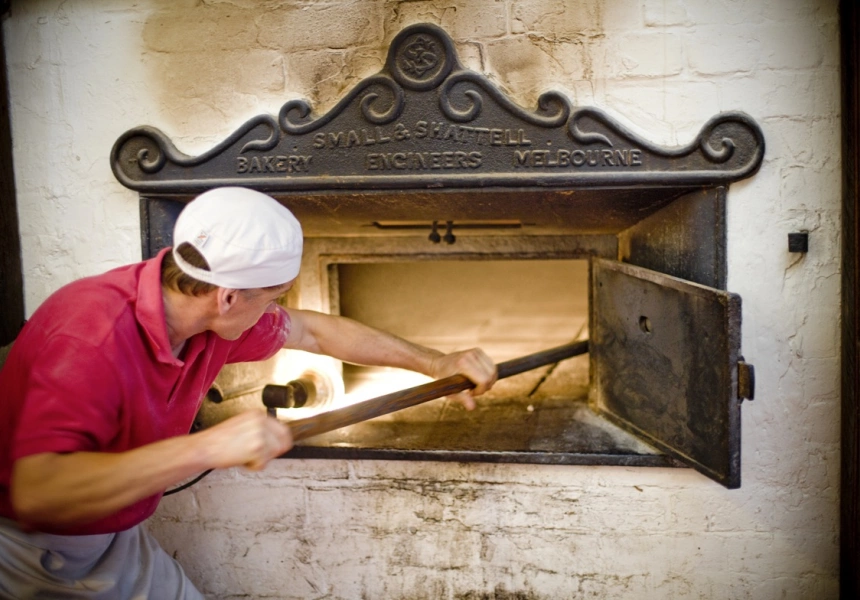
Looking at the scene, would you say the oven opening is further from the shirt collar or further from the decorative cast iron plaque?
the shirt collar

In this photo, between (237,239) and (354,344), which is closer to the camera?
(237,239)

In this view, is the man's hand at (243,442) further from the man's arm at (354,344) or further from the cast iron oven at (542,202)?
the cast iron oven at (542,202)

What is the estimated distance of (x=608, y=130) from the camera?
1641mm

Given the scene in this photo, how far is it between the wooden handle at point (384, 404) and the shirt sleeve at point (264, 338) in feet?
1.12

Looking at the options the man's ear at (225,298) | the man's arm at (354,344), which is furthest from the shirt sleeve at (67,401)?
the man's arm at (354,344)

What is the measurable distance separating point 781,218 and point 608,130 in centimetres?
50

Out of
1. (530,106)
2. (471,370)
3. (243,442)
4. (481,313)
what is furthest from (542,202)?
(243,442)

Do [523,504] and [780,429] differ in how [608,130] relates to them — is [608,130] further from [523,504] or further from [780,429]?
[523,504]

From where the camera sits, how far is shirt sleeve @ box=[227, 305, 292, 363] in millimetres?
1621

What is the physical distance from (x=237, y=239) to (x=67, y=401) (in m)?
0.42

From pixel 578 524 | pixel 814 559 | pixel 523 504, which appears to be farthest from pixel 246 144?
pixel 814 559

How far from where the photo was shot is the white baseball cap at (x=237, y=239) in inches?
49.4

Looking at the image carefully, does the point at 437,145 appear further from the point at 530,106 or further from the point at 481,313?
the point at 481,313

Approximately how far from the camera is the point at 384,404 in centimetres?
150
